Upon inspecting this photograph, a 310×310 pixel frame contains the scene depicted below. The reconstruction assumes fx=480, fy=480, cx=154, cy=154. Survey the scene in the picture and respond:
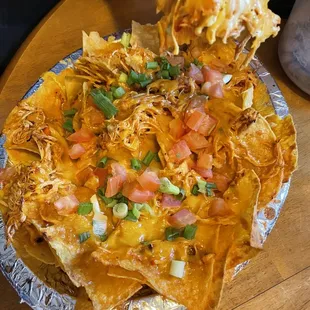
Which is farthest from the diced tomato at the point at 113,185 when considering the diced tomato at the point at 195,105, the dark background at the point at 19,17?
the dark background at the point at 19,17

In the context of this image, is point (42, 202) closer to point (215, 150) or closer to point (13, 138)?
point (13, 138)

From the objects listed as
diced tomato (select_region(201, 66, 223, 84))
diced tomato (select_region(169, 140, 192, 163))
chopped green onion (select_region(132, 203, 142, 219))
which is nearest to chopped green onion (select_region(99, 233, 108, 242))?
chopped green onion (select_region(132, 203, 142, 219))

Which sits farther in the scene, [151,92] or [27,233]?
[151,92]

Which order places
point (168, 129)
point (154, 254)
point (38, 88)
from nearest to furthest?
point (154, 254)
point (168, 129)
point (38, 88)

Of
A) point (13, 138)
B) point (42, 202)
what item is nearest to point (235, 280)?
point (42, 202)

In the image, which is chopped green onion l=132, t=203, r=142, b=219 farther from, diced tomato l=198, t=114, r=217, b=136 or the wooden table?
the wooden table

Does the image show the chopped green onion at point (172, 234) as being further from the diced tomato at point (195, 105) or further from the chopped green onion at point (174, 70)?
the chopped green onion at point (174, 70)

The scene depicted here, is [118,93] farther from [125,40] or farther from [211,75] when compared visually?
[211,75]
